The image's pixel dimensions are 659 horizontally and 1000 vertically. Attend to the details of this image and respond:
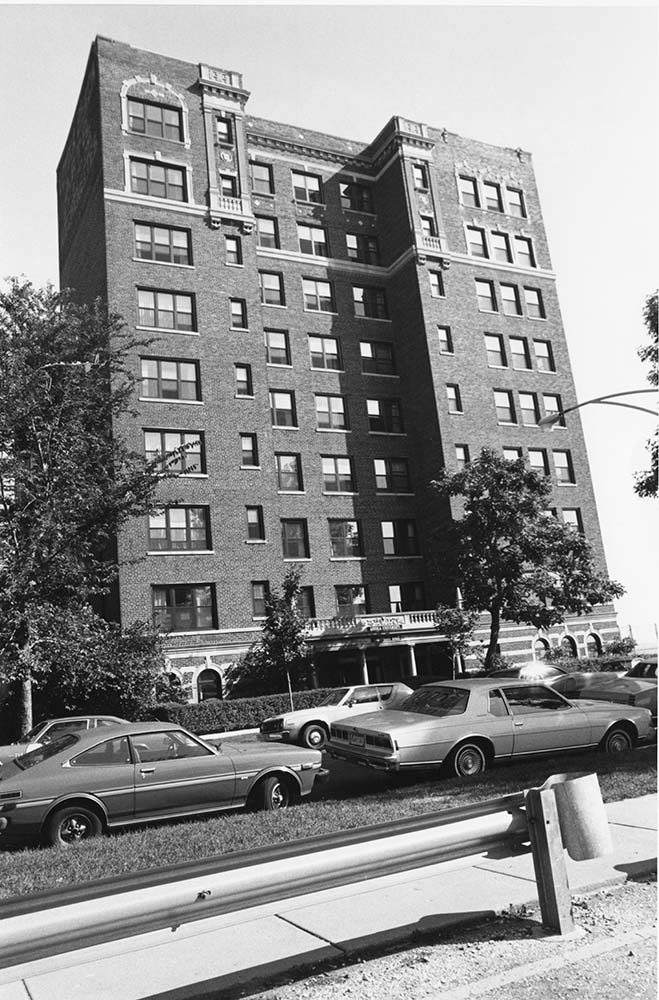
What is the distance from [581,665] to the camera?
113 feet

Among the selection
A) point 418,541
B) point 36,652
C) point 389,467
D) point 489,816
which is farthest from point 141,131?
point 489,816

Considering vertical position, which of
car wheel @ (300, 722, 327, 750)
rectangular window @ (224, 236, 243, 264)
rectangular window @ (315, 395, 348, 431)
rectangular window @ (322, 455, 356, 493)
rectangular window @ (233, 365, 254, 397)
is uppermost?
rectangular window @ (224, 236, 243, 264)

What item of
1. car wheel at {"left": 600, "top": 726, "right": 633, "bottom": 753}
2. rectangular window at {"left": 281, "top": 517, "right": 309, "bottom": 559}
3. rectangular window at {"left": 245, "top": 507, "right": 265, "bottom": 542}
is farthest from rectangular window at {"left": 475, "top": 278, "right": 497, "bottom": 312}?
car wheel at {"left": 600, "top": 726, "right": 633, "bottom": 753}

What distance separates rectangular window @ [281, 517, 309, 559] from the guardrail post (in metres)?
31.0

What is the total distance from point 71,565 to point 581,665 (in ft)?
78.4

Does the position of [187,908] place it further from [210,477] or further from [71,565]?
[210,477]

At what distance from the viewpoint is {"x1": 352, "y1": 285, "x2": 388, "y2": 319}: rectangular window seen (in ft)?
140

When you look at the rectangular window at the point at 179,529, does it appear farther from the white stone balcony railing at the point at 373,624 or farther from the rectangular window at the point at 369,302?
the rectangular window at the point at 369,302

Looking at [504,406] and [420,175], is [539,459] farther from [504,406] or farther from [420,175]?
[420,175]

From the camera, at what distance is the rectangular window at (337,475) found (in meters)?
38.4

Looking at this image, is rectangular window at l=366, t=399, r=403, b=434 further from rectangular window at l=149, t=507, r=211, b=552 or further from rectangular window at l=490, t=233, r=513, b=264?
rectangular window at l=490, t=233, r=513, b=264

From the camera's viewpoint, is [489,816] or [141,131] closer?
[489,816]

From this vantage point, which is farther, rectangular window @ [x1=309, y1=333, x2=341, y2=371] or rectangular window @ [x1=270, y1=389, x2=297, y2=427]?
rectangular window @ [x1=309, y1=333, x2=341, y2=371]

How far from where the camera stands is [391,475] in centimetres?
4044
